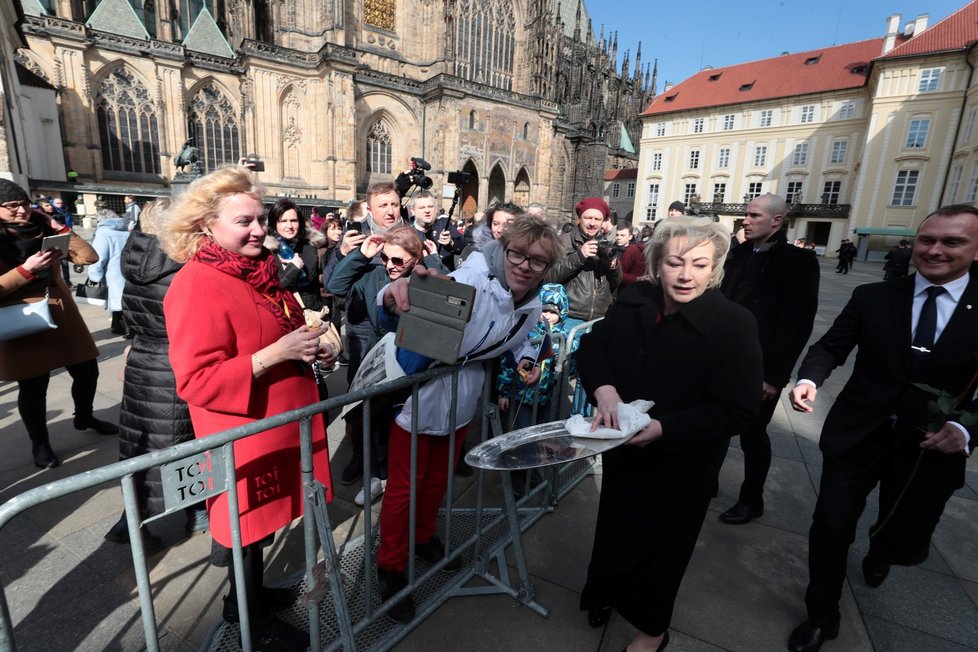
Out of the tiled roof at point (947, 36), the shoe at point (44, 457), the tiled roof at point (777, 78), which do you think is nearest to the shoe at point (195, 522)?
the shoe at point (44, 457)

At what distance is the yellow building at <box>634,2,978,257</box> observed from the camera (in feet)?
104

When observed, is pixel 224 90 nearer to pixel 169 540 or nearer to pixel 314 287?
pixel 314 287

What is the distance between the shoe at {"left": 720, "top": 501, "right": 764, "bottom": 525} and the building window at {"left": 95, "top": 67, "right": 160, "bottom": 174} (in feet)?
110

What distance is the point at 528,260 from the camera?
7.61 ft

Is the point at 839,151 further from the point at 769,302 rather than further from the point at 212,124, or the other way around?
the point at 769,302

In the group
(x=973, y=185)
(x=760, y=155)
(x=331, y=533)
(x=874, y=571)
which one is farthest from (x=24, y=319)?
(x=760, y=155)

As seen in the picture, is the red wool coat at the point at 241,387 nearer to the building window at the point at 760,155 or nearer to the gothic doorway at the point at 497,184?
the gothic doorway at the point at 497,184

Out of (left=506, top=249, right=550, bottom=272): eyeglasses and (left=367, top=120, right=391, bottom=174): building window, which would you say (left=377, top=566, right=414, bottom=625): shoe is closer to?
(left=506, top=249, right=550, bottom=272): eyeglasses

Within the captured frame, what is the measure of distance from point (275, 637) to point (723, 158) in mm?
49071

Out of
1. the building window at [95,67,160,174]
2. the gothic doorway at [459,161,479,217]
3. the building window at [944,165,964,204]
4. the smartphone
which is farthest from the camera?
the gothic doorway at [459,161,479,217]

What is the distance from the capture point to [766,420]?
10.6 feet

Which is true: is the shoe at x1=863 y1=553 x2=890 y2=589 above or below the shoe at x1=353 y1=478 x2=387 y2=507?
above

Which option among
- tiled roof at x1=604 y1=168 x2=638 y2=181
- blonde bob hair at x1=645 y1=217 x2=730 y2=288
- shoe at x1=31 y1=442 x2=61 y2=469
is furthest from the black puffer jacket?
tiled roof at x1=604 y1=168 x2=638 y2=181

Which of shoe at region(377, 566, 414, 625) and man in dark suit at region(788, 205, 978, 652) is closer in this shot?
man in dark suit at region(788, 205, 978, 652)
